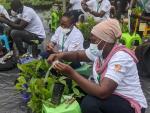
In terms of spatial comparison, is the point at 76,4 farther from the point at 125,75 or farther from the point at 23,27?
the point at 125,75

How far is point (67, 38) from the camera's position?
554 cm

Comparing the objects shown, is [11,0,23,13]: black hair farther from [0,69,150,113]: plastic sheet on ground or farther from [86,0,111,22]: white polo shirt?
[86,0,111,22]: white polo shirt

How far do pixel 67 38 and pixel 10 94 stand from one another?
105cm

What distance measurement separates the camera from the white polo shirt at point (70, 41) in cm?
546

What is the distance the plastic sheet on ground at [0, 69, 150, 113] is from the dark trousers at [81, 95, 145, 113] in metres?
1.33

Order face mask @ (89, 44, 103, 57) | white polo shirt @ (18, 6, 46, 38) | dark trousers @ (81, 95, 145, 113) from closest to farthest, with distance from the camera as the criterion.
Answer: dark trousers @ (81, 95, 145, 113) < face mask @ (89, 44, 103, 57) < white polo shirt @ (18, 6, 46, 38)

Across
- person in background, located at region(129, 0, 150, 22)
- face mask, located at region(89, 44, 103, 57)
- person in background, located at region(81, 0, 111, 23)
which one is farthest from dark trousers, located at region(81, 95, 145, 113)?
person in background, located at region(81, 0, 111, 23)

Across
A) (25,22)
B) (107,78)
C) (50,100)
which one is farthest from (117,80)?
(25,22)

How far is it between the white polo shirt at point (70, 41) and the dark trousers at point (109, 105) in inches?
76.2

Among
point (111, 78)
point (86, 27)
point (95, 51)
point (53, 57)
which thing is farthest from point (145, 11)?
point (111, 78)

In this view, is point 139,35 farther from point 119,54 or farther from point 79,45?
point 119,54

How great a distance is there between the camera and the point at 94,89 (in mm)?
3412

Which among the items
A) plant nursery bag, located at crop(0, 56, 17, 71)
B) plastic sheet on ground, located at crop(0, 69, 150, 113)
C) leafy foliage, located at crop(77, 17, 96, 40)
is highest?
leafy foliage, located at crop(77, 17, 96, 40)

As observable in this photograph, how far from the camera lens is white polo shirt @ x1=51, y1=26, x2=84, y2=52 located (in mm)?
5457
